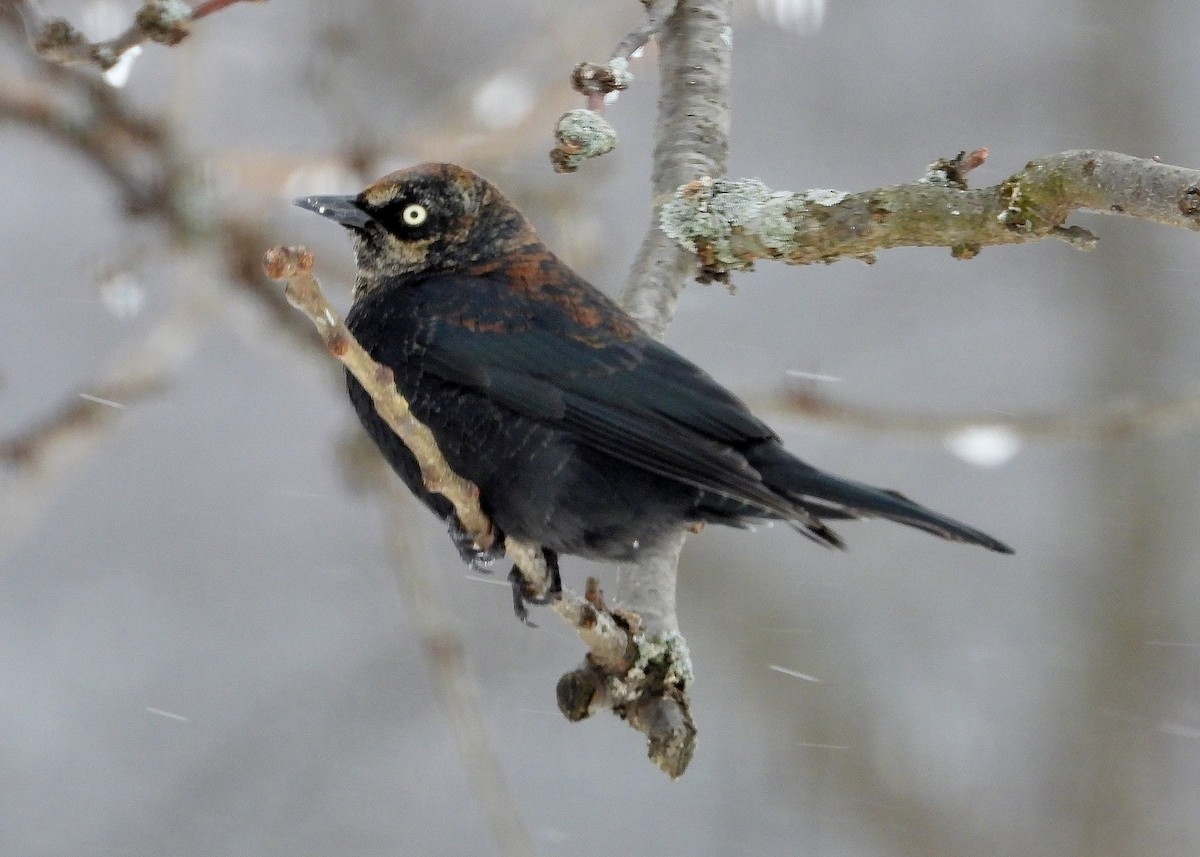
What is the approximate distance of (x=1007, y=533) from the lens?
784 centimetres

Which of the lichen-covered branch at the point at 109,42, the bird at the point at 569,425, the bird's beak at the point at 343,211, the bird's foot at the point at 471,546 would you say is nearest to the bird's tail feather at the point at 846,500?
the bird at the point at 569,425

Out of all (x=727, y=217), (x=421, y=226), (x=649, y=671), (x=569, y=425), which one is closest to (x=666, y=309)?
(x=727, y=217)

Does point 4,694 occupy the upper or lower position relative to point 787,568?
lower

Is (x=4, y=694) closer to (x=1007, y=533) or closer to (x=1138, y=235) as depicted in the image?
(x=1007, y=533)

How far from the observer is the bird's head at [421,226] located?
12.3 ft

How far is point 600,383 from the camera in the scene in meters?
3.28

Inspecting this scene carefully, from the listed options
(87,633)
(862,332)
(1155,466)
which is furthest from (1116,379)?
(87,633)

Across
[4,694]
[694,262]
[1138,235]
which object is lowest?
[4,694]

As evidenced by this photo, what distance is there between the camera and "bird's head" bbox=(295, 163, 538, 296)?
148 inches

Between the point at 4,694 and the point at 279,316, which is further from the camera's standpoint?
the point at 4,694

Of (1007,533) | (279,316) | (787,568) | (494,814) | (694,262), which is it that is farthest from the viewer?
(1007,533)

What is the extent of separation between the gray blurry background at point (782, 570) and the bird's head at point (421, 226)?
7.84 ft

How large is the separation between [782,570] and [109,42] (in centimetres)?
509

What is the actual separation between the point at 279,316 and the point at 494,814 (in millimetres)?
1680
